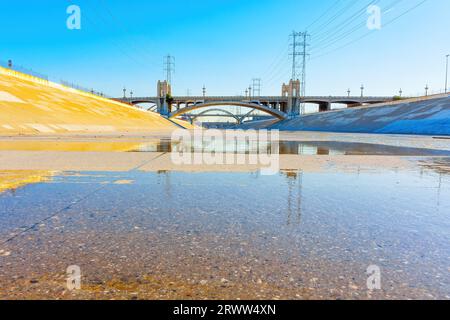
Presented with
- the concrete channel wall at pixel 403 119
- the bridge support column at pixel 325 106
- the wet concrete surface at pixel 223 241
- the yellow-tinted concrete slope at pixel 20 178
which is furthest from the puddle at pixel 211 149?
the bridge support column at pixel 325 106

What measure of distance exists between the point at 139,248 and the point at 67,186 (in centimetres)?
313

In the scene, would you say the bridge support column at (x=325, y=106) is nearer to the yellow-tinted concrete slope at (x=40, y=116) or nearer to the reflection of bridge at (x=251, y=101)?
the reflection of bridge at (x=251, y=101)

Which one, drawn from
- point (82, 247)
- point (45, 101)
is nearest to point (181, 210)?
point (82, 247)

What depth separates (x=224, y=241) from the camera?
2.69 m

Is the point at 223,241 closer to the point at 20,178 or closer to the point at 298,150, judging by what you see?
the point at 20,178

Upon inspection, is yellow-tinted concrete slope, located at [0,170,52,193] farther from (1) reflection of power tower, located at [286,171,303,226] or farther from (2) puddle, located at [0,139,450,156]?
(2) puddle, located at [0,139,450,156]

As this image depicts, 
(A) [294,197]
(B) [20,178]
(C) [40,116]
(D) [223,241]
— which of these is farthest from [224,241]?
(C) [40,116]

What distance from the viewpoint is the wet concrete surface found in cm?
194

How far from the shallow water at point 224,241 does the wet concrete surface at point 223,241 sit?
0.01 meters

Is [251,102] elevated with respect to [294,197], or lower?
elevated

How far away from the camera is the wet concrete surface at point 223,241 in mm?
1942

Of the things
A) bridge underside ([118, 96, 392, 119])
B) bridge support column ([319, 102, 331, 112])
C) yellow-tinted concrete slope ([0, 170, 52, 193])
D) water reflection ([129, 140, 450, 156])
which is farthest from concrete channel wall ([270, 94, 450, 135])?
bridge support column ([319, 102, 331, 112])

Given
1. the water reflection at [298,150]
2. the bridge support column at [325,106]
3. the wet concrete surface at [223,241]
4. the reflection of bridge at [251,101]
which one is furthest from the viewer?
the bridge support column at [325,106]
